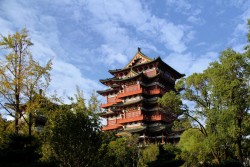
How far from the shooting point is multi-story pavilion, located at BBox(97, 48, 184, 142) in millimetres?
47500

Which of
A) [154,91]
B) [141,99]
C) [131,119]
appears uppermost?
[154,91]

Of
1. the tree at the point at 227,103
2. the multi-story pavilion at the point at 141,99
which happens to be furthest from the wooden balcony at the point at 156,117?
the tree at the point at 227,103

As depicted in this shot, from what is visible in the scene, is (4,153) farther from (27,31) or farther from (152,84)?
(152,84)

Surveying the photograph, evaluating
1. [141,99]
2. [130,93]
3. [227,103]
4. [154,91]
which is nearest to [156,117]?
[141,99]

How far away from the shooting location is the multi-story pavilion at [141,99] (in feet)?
156

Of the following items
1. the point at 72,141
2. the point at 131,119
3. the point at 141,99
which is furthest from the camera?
the point at 131,119

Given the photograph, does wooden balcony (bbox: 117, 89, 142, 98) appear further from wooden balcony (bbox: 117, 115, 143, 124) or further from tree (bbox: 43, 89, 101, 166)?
tree (bbox: 43, 89, 101, 166)

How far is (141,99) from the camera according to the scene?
160 feet

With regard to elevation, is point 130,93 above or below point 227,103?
above

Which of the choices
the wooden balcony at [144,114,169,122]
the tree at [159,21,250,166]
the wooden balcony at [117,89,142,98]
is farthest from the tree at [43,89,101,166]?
the wooden balcony at [117,89,142,98]

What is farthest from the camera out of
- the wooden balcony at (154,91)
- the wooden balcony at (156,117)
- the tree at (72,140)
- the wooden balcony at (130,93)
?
the wooden balcony at (130,93)

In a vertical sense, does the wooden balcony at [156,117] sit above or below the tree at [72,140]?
above

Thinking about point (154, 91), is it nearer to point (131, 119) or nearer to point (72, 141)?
point (131, 119)

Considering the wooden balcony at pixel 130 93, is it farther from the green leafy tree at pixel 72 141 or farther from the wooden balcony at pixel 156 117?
the green leafy tree at pixel 72 141
